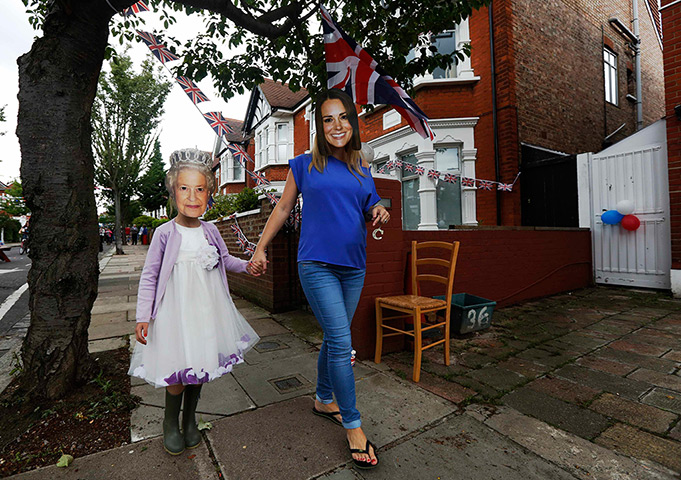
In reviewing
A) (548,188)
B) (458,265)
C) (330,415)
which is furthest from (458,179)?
(330,415)

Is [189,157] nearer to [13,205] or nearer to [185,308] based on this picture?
[185,308]

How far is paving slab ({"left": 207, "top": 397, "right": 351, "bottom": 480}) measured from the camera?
1.82 m

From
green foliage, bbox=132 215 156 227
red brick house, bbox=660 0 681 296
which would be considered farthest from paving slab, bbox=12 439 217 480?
green foliage, bbox=132 215 156 227

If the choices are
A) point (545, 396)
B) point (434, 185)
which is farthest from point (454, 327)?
point (434, 185)

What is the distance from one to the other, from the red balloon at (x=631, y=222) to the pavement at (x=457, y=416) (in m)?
3.17

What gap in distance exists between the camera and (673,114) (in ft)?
20.0

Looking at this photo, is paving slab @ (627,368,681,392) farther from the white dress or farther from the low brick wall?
the white dress

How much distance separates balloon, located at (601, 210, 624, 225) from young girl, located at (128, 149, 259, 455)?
24.7 ft

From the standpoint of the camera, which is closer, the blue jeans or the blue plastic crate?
the blue jeans

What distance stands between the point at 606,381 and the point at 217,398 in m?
3.06

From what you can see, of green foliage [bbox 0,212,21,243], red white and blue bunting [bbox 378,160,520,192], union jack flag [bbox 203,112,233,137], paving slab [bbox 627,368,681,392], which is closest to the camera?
union jack flag [bbox 203,112,233,137]

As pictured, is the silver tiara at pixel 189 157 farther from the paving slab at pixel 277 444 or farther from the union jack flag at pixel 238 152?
the paving slab at pixel 277 444

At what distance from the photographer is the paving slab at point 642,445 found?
1.91 m

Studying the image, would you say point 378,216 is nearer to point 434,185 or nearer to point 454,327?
point 454,327
